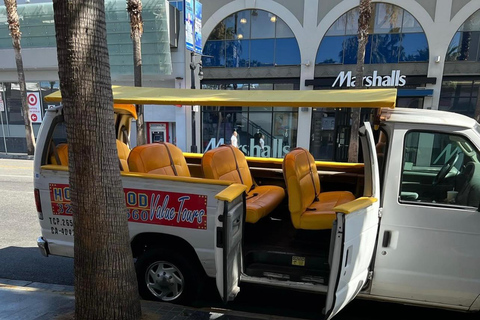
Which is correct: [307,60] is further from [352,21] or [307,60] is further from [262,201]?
[262,201]

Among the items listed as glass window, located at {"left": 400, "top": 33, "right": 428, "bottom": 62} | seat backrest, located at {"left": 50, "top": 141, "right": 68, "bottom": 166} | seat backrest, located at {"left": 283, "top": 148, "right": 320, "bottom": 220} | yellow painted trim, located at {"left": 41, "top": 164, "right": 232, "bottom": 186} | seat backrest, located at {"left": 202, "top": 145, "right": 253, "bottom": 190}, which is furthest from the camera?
glass window, located at {"left": 400, "top": 33, "right": 428, "bottom": 62}

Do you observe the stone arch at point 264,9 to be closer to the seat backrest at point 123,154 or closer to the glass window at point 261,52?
the glass window at point 261,52

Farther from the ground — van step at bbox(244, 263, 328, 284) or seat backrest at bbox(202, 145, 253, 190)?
seat backrest at bbox(202, 145, 253, 190)

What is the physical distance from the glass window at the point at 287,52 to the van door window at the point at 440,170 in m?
14.6

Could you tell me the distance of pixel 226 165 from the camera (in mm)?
4359

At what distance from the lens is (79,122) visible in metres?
2.31

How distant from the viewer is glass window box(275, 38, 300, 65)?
16578 millimetres

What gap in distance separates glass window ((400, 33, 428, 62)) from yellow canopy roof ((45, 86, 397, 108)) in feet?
47.8

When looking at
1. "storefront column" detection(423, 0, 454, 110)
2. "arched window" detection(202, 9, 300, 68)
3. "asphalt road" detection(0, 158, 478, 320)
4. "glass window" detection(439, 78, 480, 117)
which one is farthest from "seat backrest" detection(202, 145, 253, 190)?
"glass window" detection(439, 78, 480, 117)

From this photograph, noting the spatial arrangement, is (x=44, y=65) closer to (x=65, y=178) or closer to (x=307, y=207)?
(x=65, y=178)

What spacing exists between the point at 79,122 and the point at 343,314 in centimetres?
319

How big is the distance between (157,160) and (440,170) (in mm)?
3132

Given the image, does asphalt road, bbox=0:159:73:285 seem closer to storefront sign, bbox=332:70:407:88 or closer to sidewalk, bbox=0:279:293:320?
sidewalk, bbox=0:279:293:320

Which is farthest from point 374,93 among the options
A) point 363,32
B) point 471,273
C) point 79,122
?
point 363,32
